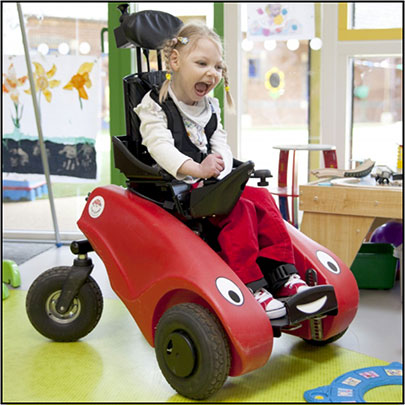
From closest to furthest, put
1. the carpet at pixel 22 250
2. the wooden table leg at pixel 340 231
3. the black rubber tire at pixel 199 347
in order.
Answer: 1. the black rubber tire at pixel 199 347
2. the wooden table leg at pixel 340 231
3. the carpet at pixel 22 250

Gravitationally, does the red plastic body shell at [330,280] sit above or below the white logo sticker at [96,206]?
below

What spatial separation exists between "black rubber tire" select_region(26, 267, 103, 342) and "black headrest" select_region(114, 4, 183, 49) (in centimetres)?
66

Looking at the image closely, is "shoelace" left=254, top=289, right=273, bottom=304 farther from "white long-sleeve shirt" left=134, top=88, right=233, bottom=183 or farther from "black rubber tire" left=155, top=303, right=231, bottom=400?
"white long-sleeve shirt" left=134, top=88, right=233, bottom=183

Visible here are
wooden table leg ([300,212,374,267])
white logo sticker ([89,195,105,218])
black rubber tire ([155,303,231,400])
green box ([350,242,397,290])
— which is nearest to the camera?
black rubber tire ([155,303,231,400])

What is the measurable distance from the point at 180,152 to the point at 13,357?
70cm

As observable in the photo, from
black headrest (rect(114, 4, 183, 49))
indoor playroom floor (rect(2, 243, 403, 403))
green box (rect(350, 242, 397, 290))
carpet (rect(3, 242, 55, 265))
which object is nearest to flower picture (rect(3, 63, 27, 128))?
carpet (rect(3, 242, 55, 265))

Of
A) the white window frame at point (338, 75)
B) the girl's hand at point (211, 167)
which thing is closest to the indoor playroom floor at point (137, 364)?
the girl's hand at point (211, 167)

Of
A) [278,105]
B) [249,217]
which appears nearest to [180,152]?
[249,217]

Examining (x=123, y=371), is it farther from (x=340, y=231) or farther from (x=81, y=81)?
(x=81, y=81)

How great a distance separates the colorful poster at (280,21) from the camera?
3014 millimetres

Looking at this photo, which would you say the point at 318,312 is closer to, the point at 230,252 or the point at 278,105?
the point at 230,252

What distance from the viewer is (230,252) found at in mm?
1632

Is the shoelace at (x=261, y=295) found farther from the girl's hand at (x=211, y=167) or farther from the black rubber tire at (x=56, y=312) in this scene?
the black rubber tire at (x=56, y=312)

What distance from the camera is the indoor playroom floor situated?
61.7 inches
